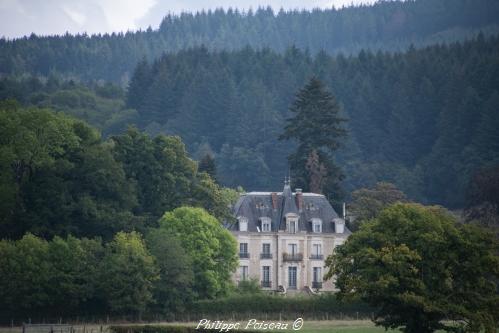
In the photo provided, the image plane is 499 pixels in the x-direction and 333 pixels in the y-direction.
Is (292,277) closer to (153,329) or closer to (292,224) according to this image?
(292,224)

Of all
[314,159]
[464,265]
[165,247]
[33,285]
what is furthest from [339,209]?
[464,265]

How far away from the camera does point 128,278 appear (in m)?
88.6

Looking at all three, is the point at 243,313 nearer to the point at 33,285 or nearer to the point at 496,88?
the point at 33,285

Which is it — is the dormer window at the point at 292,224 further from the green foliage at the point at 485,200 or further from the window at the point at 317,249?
the green foliage at the point at 485,200

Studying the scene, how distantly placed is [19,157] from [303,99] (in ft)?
132

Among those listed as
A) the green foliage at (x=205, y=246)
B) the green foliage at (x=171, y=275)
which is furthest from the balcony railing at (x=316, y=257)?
the green foliage at (x=171, y=275)

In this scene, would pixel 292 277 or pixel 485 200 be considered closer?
pixel 292 277

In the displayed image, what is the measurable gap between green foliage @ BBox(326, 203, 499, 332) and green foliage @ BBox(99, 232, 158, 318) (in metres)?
17.8

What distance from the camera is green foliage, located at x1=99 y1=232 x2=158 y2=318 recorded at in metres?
88.1

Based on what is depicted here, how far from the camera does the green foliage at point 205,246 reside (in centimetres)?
9588

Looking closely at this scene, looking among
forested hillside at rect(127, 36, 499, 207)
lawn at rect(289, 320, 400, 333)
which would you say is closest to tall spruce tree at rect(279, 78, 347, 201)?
forested hillside at rect(127, 36, 499, 207)

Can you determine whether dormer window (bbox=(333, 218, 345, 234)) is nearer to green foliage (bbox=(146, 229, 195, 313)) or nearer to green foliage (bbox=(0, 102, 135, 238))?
green foliage (bbox=(0, 102, 135, 238))

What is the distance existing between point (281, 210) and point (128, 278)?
21.3 meters

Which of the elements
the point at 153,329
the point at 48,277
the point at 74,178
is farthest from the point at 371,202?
the point at 153,329
